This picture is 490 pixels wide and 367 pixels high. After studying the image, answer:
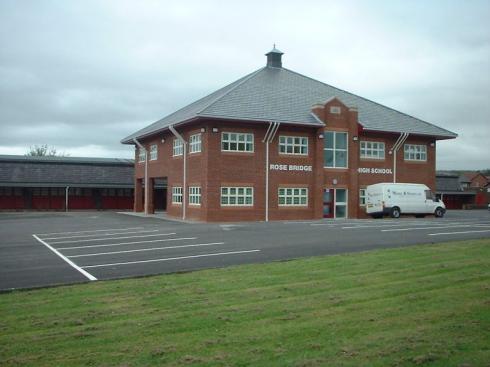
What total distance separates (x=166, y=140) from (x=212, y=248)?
22.7 metres

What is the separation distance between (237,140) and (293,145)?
357 cm

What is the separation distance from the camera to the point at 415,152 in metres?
37.8

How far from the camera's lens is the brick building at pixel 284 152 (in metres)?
31.0

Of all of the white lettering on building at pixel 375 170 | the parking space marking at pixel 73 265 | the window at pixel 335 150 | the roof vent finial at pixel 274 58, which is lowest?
the parking space marking at pixel 73 265

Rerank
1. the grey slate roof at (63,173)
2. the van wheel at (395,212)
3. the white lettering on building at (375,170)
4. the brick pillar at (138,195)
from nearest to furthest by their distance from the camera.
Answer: the van wheel at (395,212) → the white lettering on building at (375,170) → the brick pillar at (138,195) → the grey slate roof at (63,173)

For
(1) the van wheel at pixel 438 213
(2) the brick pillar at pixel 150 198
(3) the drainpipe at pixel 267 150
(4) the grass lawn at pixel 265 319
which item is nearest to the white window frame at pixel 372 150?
(1) the van wheel at pixel 438 213

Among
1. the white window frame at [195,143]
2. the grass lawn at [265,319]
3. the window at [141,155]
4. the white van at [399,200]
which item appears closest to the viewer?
the grass lawn at [265,319]

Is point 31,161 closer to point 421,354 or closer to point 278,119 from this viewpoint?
point 278,119

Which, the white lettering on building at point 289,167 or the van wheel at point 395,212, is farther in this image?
the van wheel at point 395,212

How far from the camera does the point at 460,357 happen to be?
19.4ft

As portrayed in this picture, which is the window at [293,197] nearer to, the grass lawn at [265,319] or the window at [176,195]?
the window at [176,195]

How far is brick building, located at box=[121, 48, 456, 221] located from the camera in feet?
102

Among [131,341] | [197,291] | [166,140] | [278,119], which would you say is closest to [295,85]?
[278,119]

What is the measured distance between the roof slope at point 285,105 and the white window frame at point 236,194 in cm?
386
